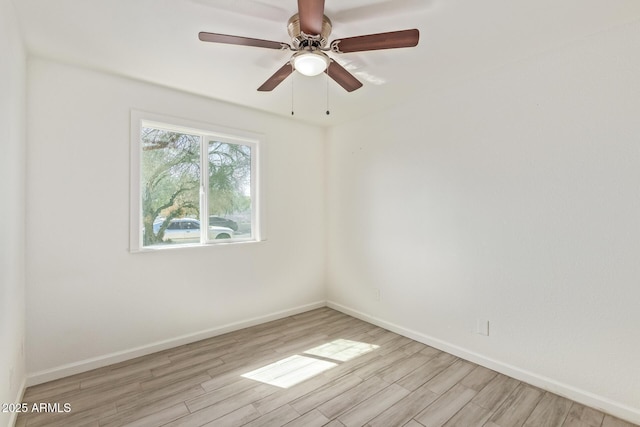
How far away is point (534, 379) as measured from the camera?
7.20ft

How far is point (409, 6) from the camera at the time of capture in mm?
1674

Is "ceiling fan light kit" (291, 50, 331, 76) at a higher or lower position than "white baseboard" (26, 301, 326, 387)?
higher

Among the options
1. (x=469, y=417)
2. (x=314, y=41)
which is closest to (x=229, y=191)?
(x=314, y=41)

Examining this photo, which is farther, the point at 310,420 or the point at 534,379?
the point at 534,379

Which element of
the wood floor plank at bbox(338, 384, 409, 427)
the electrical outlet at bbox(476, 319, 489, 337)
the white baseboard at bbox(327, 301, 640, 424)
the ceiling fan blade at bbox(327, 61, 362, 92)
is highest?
the ceiling fan blade at bbox(327, 61, 362, 92)

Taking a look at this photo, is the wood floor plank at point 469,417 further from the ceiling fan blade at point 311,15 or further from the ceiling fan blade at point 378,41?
the ceiling fan blade at point 311,15

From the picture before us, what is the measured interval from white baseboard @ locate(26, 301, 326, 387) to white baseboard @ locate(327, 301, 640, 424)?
1.50m

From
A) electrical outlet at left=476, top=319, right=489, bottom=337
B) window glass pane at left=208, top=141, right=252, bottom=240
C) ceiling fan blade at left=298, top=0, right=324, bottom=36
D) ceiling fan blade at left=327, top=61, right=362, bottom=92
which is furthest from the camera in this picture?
window glass pane at left=208, top=141, right=252, bottom=240

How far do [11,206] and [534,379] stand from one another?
3.73 meters

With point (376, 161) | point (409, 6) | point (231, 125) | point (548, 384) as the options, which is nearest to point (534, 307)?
point (548, 384)

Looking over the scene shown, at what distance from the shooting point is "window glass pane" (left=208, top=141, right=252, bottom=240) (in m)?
3.16

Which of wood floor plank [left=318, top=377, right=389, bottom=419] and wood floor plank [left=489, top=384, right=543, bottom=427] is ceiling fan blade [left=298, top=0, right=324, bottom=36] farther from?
wood floor plank [left=489, top=384, right=543, bottom=427]

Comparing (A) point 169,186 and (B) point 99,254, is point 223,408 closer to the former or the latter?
(B) point 99,254

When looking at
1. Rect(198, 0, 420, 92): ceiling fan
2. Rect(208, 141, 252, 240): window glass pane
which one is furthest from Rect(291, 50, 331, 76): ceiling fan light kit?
Rect(208, 141, 252, 240): window glass pane
